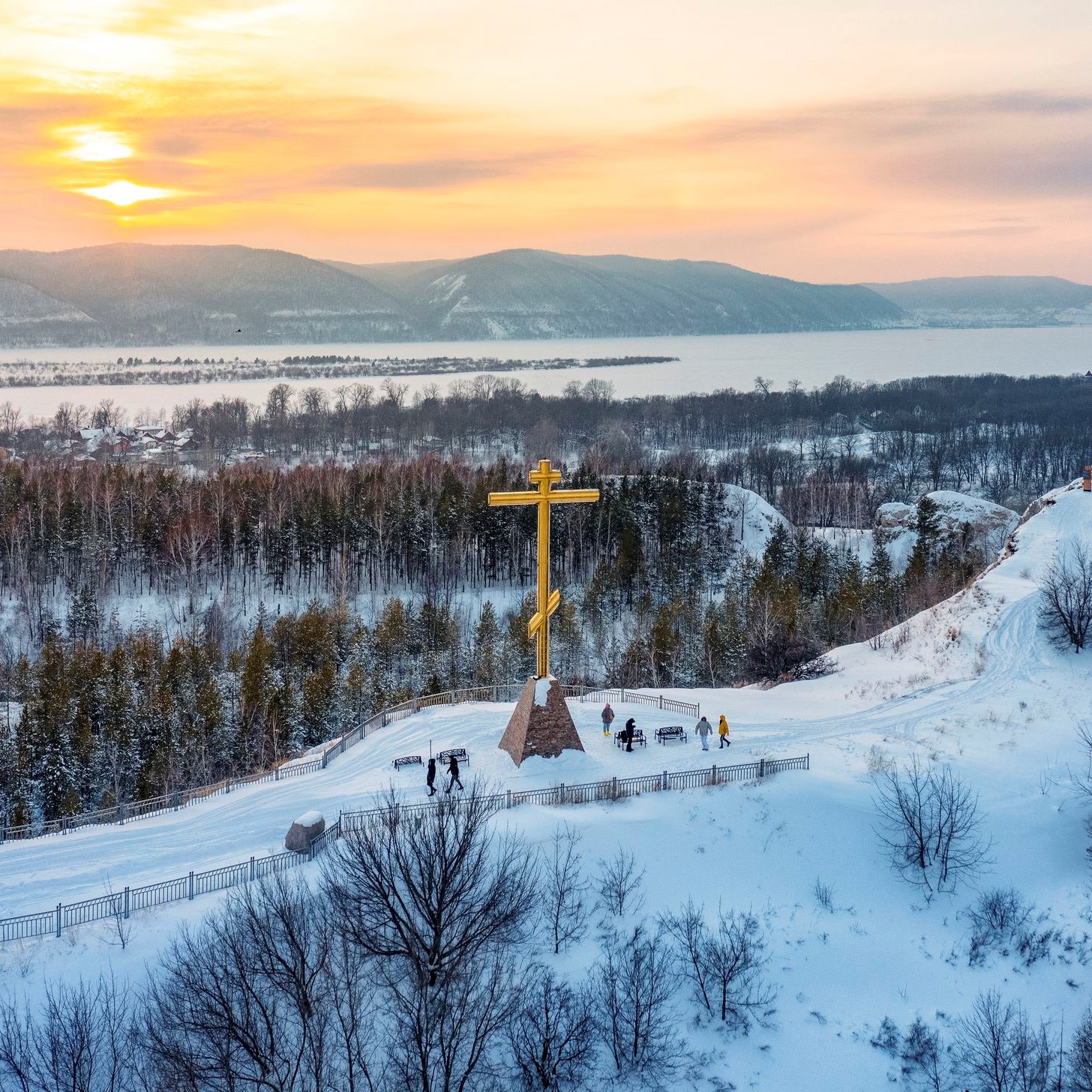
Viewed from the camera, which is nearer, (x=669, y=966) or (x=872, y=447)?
(x=669, y=966)

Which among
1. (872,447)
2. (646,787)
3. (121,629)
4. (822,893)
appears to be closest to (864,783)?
(822,893)

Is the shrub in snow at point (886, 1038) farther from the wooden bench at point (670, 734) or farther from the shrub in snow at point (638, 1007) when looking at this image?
the wooden bench at point (670, 734)

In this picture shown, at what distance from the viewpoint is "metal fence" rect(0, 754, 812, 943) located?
60.0 ft

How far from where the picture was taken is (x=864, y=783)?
25.3m

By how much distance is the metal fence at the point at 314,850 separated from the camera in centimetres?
1828

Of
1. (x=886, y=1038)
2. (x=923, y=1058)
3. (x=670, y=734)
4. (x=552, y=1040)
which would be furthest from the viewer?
(x=670, y=734)

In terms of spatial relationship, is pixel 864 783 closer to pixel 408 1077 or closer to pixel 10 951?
pixel 408 1077

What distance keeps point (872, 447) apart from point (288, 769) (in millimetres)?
140254

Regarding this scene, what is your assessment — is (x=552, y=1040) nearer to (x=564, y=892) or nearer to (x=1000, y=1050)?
(x=564, y=892)

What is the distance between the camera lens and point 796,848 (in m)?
23.2

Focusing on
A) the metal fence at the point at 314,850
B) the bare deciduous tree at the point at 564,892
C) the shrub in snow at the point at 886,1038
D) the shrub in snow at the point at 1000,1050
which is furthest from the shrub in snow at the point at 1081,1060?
the bare deciduous tree at the point at 564,892

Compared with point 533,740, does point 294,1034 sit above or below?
below

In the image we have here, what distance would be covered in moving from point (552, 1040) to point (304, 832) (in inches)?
283

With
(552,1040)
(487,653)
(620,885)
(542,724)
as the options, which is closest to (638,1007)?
(552,1040)
